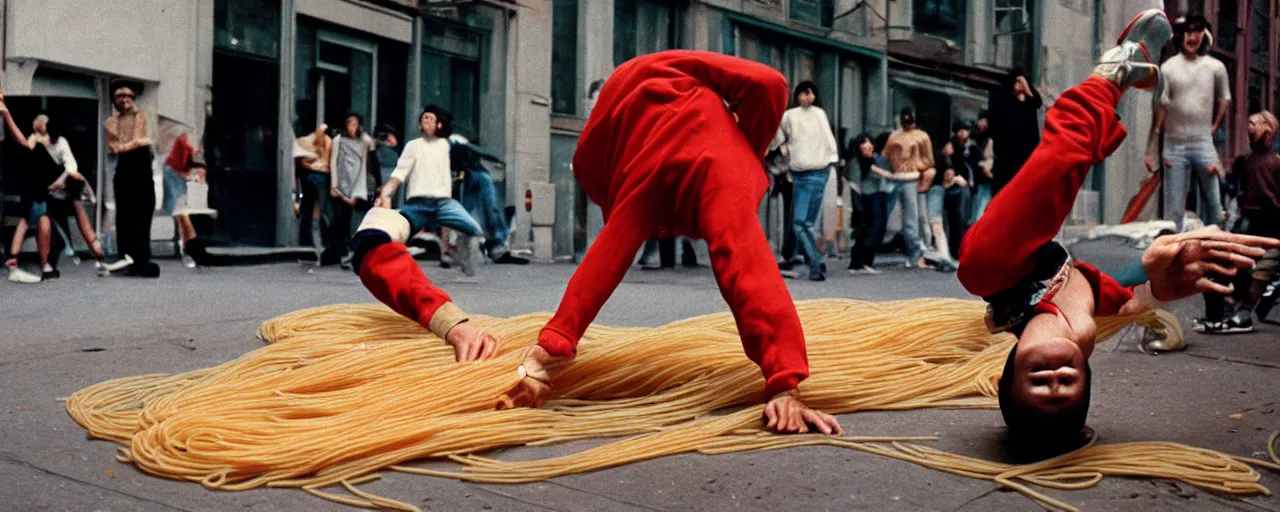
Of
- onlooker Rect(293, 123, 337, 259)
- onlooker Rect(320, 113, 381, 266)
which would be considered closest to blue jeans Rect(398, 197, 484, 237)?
onlooker Rect(320, 113, 381, 266)

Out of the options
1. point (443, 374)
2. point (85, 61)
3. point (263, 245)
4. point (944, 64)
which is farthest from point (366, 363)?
point (944, 64)

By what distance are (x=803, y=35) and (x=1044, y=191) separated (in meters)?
12.4

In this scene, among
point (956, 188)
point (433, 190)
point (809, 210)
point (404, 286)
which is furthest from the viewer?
point (956, 188)

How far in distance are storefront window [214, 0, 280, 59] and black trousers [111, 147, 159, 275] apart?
1813 mm

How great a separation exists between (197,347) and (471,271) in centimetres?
428

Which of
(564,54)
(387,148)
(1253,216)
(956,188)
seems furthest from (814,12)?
(1253,216)

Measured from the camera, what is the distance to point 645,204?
2.93 m

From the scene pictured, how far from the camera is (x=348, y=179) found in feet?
30.8

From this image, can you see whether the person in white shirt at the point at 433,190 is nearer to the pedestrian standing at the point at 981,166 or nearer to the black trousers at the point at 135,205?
the black trousers at the point at 135,205

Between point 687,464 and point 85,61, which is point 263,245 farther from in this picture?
point 687,464

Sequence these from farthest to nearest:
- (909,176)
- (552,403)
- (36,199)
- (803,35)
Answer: (803,35), (909,176), (36,199), (552,403)

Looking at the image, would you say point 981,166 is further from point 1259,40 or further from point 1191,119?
point 1259,40

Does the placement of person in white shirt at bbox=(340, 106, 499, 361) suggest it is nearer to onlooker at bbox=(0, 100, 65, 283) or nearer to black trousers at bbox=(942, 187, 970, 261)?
onlooker at bbox=(0, 100, 65, 283)

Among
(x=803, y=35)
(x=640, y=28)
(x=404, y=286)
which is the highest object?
(x=803, y=35)
